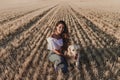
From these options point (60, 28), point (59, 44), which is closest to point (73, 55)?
point (59, 44)

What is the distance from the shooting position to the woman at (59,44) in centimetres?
859

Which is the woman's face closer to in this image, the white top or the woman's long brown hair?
the woman's long brown hair

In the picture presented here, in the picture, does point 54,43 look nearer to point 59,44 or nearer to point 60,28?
point 59,44

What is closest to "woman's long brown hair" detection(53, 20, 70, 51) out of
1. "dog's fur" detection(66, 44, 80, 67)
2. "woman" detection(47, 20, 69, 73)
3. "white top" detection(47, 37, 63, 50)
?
"woman" detection(47, 20, 69, 73)

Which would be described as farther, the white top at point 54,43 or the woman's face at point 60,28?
the white top at point 54,43

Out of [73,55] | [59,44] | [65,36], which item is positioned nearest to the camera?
[73,55]

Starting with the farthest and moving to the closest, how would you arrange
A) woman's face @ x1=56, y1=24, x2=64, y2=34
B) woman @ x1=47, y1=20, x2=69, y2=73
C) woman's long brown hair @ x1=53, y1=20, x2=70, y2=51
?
woman's long brown hair @ x1=53, y1=20, x2=70, y2=51
woman's face @ x1=56, y1=24, x2=64, y2=34
woman @ x1=47, y1=20, x2=69, y2=73

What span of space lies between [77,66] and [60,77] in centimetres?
97

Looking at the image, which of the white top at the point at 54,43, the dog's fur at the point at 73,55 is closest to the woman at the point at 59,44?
the white top at the point at 54,43

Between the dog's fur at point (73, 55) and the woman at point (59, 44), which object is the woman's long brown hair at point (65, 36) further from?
the dog's fur at point (73, 55)

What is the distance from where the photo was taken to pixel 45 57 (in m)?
10.5

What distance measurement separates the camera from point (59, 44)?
900cm

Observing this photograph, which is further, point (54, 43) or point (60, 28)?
point (54, 43)

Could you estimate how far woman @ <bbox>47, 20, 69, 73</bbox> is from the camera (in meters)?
8.59
